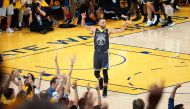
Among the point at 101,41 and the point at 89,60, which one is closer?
the point at 101,41

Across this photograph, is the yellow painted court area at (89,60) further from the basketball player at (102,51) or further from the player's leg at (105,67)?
the basketball player at (102,51)

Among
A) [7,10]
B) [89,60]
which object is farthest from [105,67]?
[7,10]

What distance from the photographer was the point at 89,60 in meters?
12.3

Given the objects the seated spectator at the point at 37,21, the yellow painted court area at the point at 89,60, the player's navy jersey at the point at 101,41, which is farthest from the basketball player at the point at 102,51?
the seated spectator at the point at 37,21

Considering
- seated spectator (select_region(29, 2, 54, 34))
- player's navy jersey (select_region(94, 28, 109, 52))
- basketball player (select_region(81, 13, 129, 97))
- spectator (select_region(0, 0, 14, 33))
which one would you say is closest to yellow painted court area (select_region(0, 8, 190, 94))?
seated spectator (select_region(29, 2, 54, 34))

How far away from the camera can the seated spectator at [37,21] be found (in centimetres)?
1645

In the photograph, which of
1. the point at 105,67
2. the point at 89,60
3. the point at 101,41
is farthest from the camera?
the point at 89,60

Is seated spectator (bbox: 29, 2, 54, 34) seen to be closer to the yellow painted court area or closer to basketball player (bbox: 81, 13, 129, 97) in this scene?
the yellow painted court area

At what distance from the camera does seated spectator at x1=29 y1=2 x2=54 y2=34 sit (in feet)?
54.0

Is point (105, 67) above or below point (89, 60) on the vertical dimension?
above

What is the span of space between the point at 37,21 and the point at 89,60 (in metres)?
4.87

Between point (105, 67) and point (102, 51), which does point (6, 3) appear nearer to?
point (102, 51)

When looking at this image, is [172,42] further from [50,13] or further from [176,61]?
[50,13]

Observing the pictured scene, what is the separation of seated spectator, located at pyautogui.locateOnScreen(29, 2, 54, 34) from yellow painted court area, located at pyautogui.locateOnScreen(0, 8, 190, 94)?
275 mm
